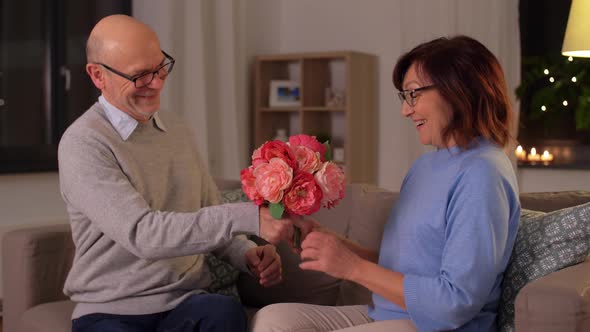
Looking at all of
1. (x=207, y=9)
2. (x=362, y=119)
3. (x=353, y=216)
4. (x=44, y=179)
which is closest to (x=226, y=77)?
(x=207, y=9)

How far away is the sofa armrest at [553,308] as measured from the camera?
1.63 metres

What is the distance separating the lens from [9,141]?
15.3 ft

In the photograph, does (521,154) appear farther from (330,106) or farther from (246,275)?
(246,275)

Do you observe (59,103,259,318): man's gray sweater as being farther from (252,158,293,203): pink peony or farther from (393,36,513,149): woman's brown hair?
(393,36,513,149): woman's brown hair

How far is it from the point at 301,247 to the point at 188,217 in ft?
0.95

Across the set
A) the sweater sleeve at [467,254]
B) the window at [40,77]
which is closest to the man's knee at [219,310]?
the sweater sleeve at [467,254]

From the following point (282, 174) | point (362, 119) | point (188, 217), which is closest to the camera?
point (282, 174)

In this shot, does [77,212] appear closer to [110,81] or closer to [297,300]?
[110,81]

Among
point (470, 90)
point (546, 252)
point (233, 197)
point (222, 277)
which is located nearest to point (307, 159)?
point (470, 90)

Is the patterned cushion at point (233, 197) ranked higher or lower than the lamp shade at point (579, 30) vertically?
lower

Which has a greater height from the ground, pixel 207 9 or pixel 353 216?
pixel 207 9

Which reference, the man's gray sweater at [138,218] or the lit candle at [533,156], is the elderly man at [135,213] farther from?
the lit candle at [533,156]

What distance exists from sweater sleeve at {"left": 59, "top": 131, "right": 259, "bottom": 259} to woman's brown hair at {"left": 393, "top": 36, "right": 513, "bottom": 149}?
53 cm

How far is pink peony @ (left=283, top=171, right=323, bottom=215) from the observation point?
182 cm
